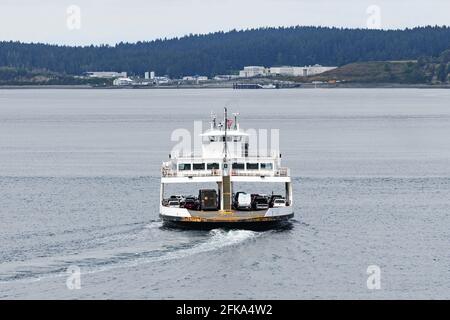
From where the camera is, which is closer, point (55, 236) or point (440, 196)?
point (55, 236)

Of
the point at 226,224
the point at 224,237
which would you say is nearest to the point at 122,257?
the point at 224,237

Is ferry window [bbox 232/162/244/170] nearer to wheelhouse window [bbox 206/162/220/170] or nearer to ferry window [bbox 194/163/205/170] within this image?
wheelhouse window [bbox 206/162/220/170]

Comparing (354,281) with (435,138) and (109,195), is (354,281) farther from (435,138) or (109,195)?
(435,138)

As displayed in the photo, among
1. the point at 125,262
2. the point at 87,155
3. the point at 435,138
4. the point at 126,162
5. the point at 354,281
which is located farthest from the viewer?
the point at 435,138

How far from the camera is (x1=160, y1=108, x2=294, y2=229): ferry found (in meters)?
79.9

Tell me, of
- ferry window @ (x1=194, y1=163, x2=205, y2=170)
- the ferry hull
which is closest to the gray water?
the ferry hull

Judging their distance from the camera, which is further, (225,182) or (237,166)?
(237,166)

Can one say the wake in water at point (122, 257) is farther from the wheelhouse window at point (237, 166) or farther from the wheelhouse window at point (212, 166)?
the wheelhouse window at point (212, 166)

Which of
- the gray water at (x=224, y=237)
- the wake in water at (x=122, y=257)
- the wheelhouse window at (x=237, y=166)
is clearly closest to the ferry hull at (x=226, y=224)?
the wake in water at (x=122, y=257)

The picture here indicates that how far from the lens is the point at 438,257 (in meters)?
69.2

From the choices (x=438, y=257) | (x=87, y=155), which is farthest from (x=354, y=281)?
(x=87, y=155)

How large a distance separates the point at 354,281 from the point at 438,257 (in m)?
8.38

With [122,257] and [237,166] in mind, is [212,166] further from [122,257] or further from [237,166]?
[122,257]

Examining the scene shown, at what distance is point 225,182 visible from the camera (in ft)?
274
